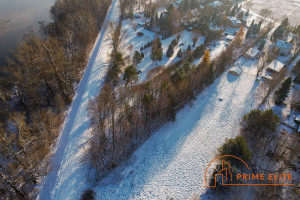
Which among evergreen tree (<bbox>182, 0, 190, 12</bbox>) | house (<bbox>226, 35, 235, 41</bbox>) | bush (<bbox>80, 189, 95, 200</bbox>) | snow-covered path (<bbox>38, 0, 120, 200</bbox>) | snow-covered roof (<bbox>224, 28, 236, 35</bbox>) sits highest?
evergreen tree (<bbox>182, 0, 190, 12</bbox>)

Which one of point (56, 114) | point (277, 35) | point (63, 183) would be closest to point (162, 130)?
point (63, 183)

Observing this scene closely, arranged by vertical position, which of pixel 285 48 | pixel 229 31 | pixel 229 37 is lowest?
pixel 285 48

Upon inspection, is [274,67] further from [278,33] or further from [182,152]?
[182,152]

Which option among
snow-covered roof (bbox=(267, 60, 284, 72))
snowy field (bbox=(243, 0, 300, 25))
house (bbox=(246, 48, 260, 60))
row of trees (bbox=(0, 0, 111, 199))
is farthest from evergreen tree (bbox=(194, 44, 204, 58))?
snowy field (bbox=(243, 0, 300, 25))

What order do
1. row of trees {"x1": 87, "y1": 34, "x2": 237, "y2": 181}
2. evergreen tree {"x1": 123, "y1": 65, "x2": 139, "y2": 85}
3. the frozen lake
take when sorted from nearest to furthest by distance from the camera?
→ row of trees {"x1": 87, "y1": 34, "x2": 237, "y2": 181}, evergreen tree {"x1": 123, "y1": 65, "x2": 139, "y2": 85}, the frozen lake

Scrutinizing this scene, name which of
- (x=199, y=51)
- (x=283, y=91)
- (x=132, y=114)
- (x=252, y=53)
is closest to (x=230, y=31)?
(x=252, y=53)

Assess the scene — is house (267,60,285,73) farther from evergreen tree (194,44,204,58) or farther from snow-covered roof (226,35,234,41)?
snow-covered roof (226,35,234,41)
